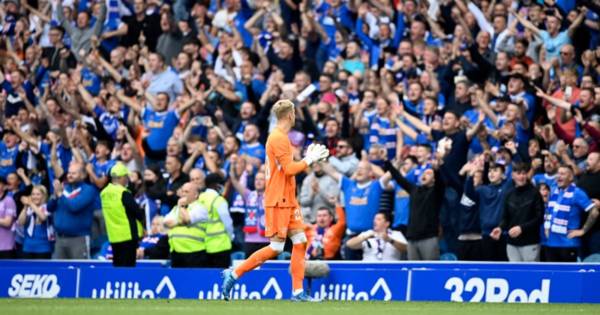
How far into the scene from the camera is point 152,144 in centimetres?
2431

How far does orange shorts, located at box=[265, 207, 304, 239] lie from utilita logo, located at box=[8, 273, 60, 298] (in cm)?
574

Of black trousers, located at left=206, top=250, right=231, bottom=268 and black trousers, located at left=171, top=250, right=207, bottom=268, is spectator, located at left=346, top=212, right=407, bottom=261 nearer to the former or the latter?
black trousers, located at left=206, top=250, right=231, bottom=268

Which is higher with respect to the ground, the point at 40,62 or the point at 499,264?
the point at 40,62

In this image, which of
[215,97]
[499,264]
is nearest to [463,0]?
[215,97]

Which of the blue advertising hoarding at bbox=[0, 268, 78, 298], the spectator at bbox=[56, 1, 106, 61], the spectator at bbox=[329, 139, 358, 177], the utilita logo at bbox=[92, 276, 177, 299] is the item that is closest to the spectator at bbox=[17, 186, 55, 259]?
the blue advertising hoarding at bbox=[0, 268, 78, 298]

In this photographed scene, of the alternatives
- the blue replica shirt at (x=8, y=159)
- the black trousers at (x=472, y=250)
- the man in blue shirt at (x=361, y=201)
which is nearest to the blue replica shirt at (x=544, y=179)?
the black trousers at (x=472, y=250)

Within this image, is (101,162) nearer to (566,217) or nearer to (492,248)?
(492,248)

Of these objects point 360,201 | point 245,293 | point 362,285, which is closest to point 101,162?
point 360,201

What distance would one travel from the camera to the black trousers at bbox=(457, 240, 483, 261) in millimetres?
20094

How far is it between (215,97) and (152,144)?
1.36 m

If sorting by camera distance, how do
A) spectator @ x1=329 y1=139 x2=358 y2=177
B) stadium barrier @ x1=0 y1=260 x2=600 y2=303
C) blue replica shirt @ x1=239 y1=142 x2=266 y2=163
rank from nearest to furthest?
stadium barrier @ x1=0 y1=260 x2=600 y2=303 < spectator @ x1=329 y1=139 x2=358 y2=177 < blue replica shirt @ x1=239 y1=142 x2=266 y2=163

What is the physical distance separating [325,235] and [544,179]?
3334 millimetres

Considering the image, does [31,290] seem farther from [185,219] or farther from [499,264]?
[499,264]

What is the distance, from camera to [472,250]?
20.1m
